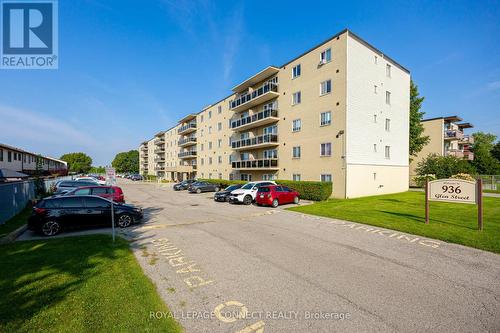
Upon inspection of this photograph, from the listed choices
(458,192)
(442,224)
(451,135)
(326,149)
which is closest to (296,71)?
(326,149)

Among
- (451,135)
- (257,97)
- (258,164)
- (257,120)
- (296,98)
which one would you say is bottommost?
(258,164)

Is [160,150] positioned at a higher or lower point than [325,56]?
lower

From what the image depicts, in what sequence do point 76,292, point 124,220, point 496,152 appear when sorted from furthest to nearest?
1. point 496,152
2. point 124,220
3. point 76,292

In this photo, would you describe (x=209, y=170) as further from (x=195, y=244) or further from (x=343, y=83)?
(x=195, y=244)

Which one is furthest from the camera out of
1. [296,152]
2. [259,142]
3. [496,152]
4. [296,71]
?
[496,152]

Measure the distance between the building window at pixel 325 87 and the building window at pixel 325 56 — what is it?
2008mm

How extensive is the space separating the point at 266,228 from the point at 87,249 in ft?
21.8

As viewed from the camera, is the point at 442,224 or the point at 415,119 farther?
the point at 415,119

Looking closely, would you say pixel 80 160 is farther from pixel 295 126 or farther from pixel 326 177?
pixel 326 177

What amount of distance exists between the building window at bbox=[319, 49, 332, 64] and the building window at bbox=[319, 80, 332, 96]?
6.59 feet

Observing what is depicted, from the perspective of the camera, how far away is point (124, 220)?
10.9 meters

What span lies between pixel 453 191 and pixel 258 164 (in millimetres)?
20751

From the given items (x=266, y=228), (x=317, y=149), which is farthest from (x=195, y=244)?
(x=317, y=149)

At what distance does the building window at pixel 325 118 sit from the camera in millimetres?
22031
